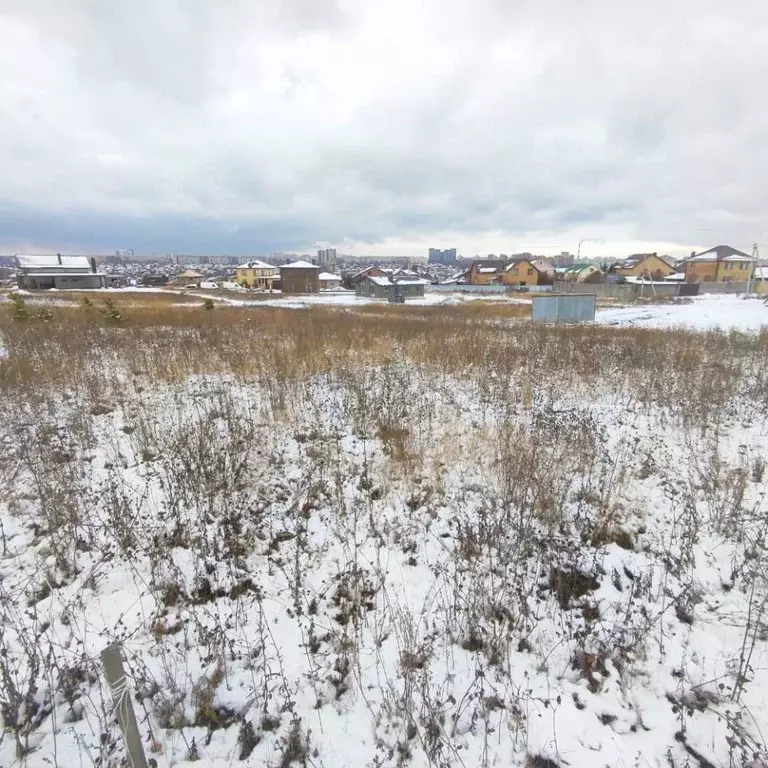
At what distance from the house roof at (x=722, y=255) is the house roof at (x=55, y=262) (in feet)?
328

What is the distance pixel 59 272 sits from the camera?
65.2 metres

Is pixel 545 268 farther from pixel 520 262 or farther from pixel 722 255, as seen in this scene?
pixel 722 255

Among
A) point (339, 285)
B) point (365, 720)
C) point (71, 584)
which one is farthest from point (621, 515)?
point (339, 285)

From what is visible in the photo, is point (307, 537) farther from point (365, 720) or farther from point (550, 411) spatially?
point (550, 411)

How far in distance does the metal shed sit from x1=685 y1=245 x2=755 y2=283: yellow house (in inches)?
2355

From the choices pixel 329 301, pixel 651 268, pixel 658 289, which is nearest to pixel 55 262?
pixel 329 301

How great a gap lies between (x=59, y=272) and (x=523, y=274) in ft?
250

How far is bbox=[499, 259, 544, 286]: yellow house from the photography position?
222 feet

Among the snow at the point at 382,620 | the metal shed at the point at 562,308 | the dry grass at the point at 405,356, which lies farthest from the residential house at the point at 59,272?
the snow at the point at 382,620

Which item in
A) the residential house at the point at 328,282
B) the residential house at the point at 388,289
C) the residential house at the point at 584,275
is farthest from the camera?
the residential house at the point at 328,282

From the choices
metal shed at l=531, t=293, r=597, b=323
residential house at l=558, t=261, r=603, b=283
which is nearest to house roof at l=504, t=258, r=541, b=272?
residential house at l=558, t=261, r=603, b=283

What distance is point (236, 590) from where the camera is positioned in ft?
11.0

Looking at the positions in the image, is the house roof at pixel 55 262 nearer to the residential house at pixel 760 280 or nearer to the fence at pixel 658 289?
the fence at pixel 658 289

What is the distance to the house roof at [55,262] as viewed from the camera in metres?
65.7
